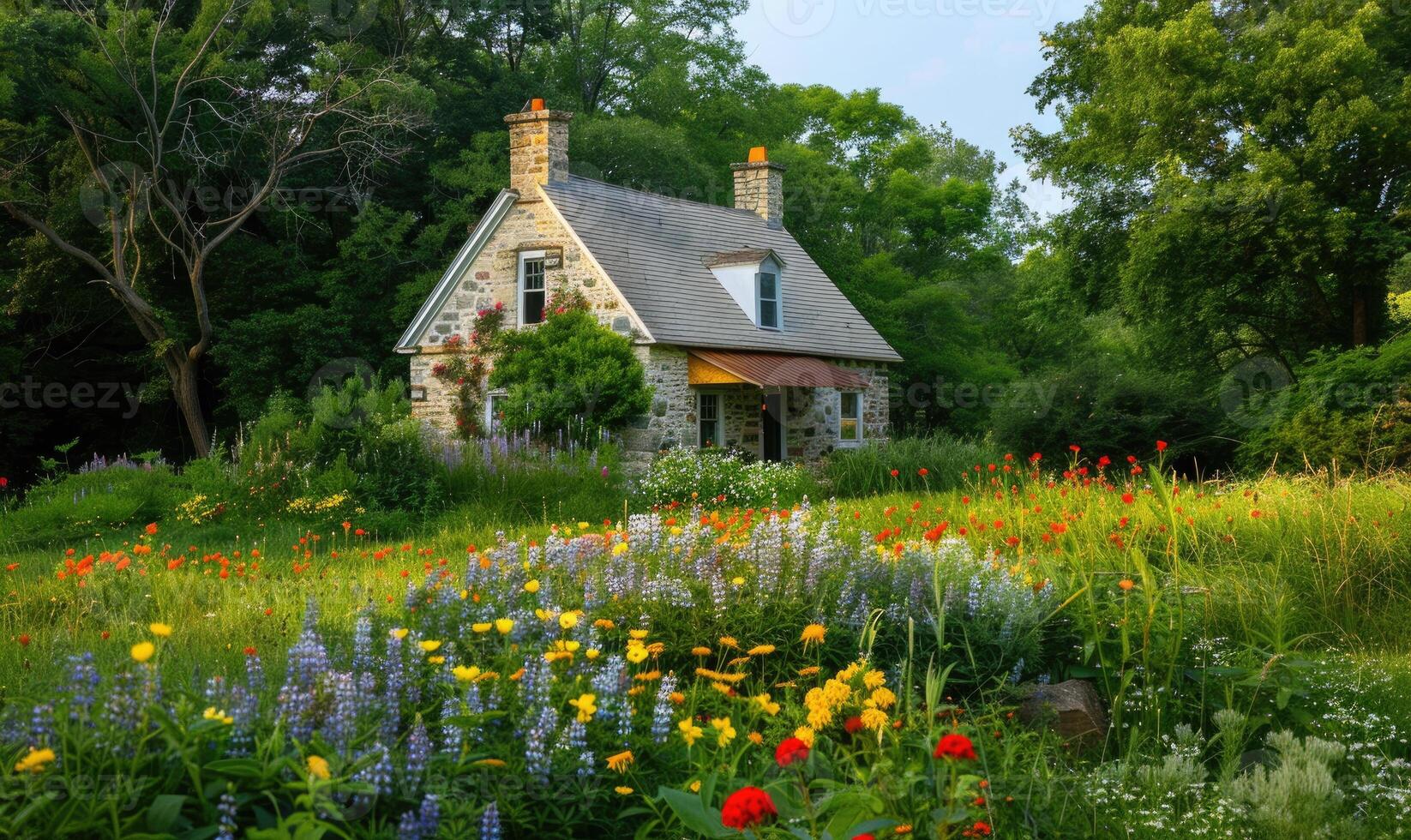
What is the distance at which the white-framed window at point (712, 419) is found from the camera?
2072 centimetres

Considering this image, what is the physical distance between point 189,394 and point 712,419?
11344 millimetres

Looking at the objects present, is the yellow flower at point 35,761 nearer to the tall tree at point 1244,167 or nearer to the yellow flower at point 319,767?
the yellow flower at point 319,767

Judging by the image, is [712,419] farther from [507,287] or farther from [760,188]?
[760,188]

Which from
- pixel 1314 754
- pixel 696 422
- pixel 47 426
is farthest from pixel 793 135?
pixel 1314 754

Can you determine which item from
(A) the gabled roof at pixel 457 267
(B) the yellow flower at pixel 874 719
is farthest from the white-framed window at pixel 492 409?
(B) the yellow flower at pixel 874 719

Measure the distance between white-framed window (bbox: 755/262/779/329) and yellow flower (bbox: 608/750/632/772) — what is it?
18.8m

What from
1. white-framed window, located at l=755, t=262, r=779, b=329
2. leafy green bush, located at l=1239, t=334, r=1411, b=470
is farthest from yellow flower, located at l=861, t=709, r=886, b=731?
white-framed window, located at l=755, t=262, r=779, b=329

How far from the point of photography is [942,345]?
3177 centimetres

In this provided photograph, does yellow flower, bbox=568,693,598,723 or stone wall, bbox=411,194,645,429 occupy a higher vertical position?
stone wall, bbox=411,194,645,429

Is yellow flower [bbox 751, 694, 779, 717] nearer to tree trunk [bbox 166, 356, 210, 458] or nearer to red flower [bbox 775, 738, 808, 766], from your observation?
red flower [bbox 775, 738, 808, 766]

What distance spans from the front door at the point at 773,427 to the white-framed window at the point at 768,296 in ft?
4.81

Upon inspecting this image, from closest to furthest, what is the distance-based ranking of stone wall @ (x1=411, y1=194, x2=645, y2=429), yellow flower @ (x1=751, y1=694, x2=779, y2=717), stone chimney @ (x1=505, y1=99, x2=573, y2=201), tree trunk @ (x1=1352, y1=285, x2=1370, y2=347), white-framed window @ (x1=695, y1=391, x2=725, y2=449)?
yellow flower @ (x1=751, y1=694, x2=779, y2=717) < stone wall @ (x1=411, y1=194, x2=645, y2=429) < stone chimney @ (x1=505, y1=99, x2=573, y2=201) < white-framed window @ (x1=695, y1=391, x2=725, y2=449) < tree trunk @ (x1=1352, y1=285, x2=1370, y2=347)

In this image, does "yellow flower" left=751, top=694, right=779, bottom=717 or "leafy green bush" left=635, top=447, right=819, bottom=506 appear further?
"leafy green bush" left=635, top=447, right=819, bottom=506

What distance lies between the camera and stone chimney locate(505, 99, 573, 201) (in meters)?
20.2
